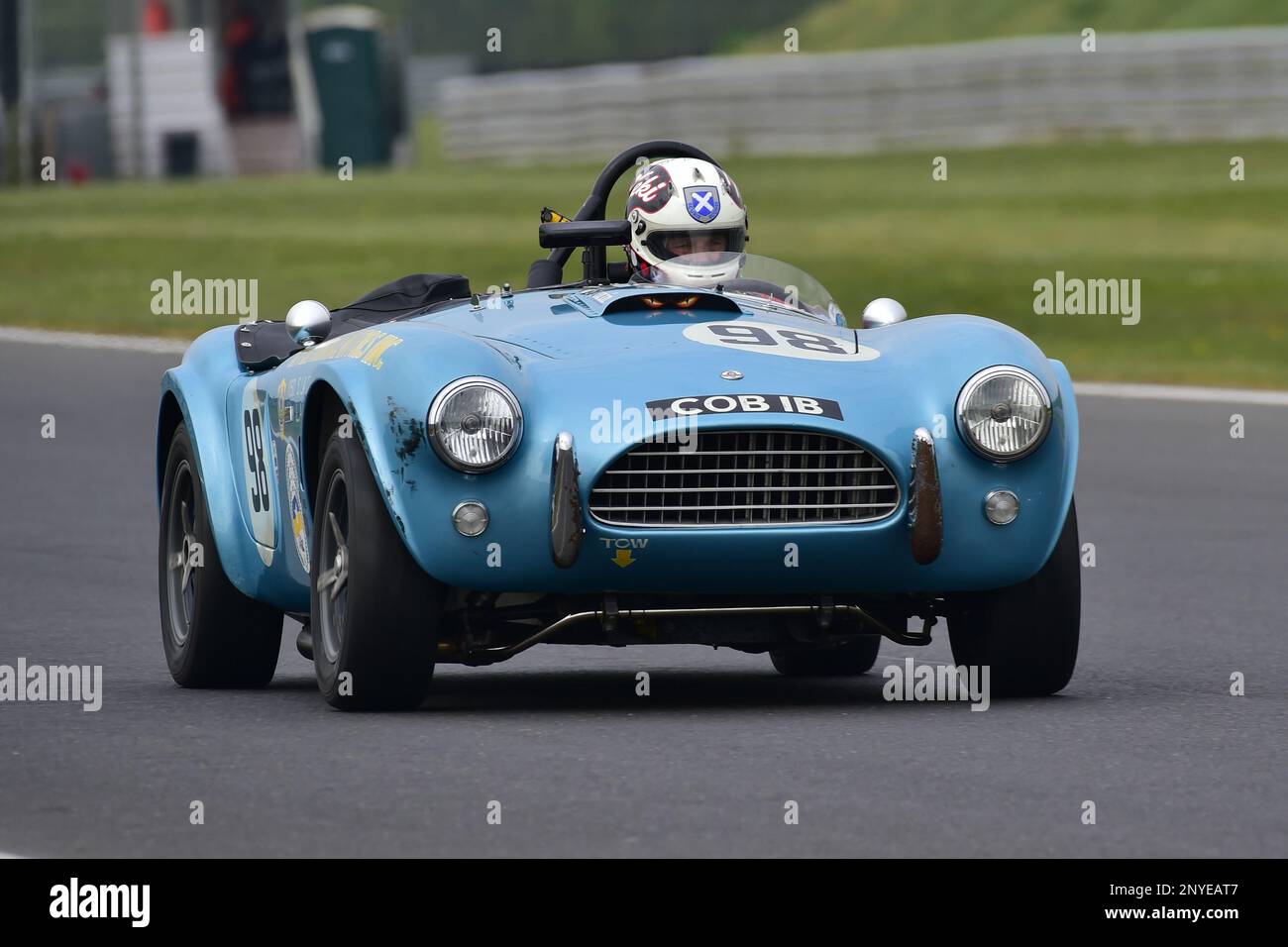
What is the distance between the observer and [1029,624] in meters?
7.12

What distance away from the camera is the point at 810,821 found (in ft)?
18.4

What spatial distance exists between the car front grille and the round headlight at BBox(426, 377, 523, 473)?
9.6 inches

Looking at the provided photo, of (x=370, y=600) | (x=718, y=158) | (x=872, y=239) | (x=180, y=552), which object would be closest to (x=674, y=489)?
(x=370, y=600)

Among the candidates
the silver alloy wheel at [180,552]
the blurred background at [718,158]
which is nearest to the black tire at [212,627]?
the silver alloy wheel at [180,552]

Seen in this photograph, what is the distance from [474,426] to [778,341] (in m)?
0.86

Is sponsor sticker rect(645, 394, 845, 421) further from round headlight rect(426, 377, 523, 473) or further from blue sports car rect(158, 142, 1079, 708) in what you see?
round headlight rect(426, 377, 523, 473)

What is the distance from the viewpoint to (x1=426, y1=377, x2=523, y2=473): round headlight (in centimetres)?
666

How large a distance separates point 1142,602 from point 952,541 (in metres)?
3.42

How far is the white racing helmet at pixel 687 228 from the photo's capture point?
823cm

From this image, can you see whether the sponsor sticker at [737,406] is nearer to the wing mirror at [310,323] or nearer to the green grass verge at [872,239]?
the wing mirror at [310,323]

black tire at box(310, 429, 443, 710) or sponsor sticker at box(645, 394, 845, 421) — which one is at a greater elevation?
sponsor sticker at box(645, 394, 845, 421)

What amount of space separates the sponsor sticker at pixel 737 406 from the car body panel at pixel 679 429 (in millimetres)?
14

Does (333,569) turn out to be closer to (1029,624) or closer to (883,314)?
(1029,624)


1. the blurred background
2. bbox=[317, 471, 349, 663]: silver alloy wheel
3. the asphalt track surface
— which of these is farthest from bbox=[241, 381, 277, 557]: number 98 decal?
the blurred background
